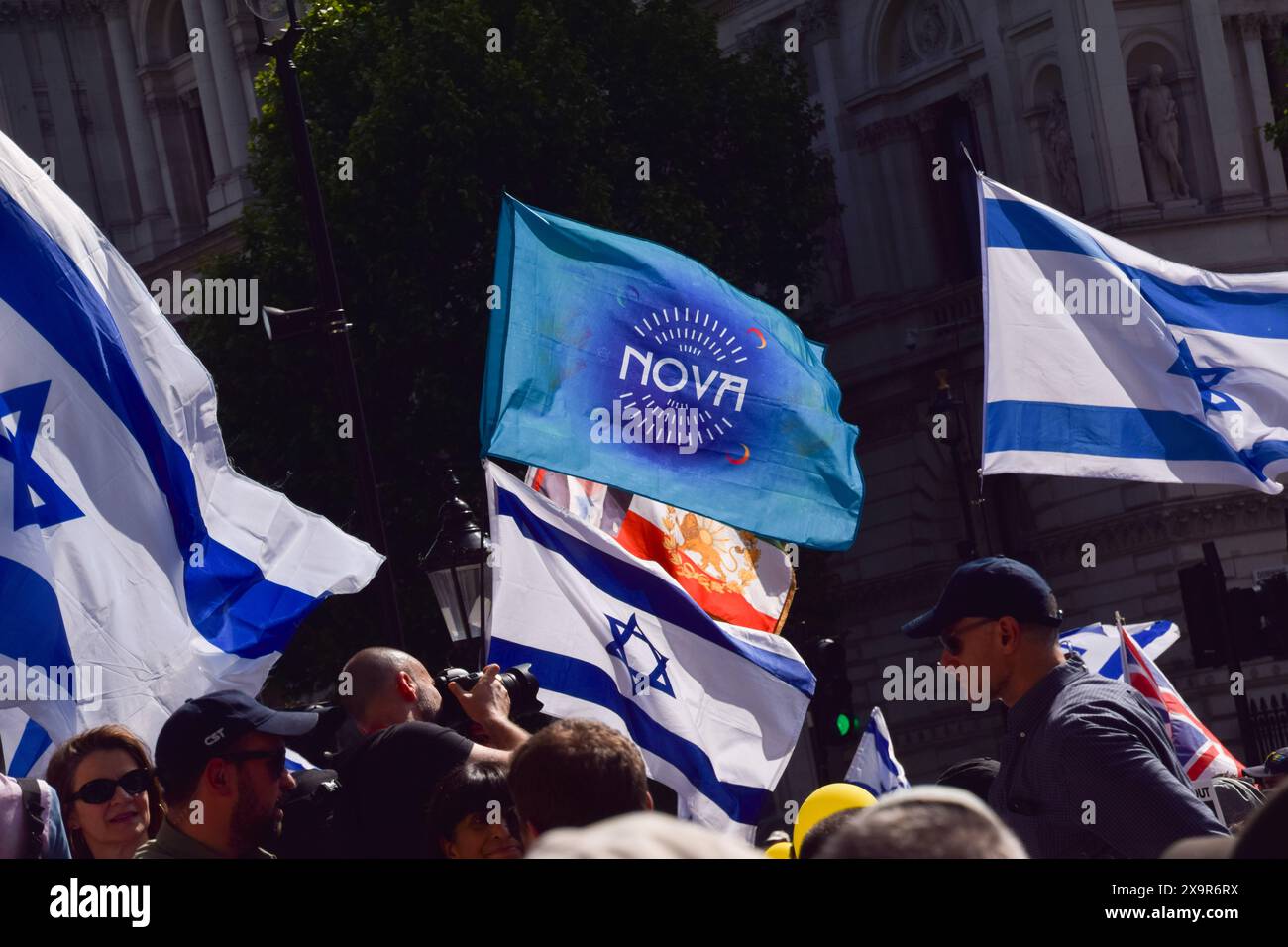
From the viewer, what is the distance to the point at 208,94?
147 feet

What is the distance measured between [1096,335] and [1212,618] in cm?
536

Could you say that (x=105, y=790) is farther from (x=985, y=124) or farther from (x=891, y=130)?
(x=891, y=130)

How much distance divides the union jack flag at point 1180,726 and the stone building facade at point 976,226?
15.9 meters

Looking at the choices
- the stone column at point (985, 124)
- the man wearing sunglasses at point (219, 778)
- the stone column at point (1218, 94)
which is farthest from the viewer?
the stone column at point (985, 124)

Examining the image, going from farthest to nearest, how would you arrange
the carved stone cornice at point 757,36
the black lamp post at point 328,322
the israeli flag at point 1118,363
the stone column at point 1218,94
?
the carved stone cornice at point 757,36 < the stone column at point 1218,94 < the black lamp post at point 328,322 < the israeli flag at point 1118,363

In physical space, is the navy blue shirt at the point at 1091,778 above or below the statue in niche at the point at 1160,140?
below

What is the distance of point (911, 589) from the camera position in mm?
33312

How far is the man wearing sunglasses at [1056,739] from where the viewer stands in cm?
514

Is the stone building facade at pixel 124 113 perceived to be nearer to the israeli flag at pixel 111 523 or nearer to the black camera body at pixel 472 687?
the israeli flag at pixel 111 523

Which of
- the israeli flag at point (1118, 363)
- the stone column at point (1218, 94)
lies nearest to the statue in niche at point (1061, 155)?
the stone column at point (1218, 94)

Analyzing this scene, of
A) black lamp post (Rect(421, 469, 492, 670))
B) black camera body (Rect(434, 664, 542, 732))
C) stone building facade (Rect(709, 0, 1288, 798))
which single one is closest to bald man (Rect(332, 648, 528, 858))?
black camera body (Rect(434, 664, 542, 732))

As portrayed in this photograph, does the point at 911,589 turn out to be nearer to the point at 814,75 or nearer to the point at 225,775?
the point at 814,75

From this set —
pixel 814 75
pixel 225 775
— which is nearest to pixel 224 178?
pixel 814 75

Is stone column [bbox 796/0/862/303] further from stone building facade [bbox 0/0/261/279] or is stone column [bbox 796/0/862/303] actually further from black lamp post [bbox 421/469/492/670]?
black lamp post [bbox 421/469/492/670]
